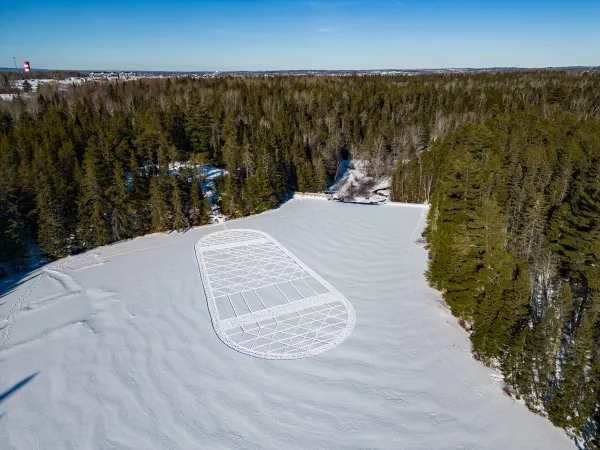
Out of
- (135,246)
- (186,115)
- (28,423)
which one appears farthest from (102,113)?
(28,423)

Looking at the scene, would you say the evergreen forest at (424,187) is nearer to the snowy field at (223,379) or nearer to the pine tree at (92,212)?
the pine tree at (92,212)

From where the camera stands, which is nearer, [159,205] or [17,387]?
[17,387]

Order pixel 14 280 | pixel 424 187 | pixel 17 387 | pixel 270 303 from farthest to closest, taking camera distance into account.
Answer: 1. pixel 424 187
2. pixel 14 280
3. pixel 270 303
4. pixel 17 387

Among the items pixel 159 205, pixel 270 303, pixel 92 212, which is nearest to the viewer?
pixel 270 303

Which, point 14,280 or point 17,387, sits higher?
point 17,387

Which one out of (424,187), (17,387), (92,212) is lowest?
(17,387)

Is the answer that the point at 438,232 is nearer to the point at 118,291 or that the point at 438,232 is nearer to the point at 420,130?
the point at 118,291

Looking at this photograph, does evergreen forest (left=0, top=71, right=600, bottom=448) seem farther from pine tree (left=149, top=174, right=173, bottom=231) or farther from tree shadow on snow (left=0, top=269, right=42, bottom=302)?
tree shadow on snow (left=0, top=269, right=42, bottom=302)

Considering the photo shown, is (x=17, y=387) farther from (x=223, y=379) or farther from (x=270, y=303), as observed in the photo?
(x=270, y=303)

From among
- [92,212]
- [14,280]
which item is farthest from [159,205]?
[14,280]
